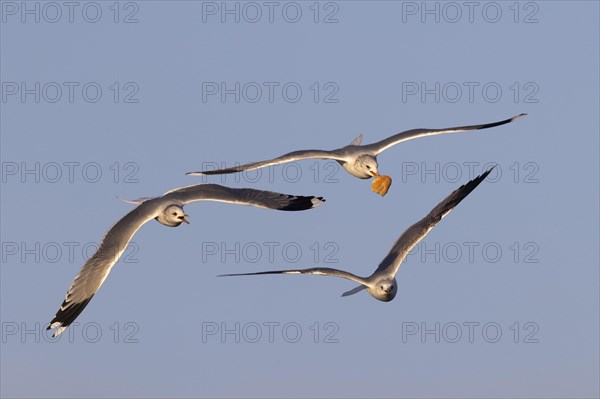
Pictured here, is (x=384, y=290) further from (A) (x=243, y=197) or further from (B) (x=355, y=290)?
(A) (x=243, y=197)

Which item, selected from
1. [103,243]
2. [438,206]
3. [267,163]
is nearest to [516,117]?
[438,206]

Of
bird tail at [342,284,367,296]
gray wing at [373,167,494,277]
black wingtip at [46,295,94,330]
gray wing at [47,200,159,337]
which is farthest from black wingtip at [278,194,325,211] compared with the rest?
black wingtip at [46,295,94,330]

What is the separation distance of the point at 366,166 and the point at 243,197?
8.81 ft

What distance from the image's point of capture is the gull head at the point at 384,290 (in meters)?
40.8

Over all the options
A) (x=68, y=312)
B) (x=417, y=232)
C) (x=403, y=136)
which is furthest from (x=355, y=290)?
(x=68, y=312)

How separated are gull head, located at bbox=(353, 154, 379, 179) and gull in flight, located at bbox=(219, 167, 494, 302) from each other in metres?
1.83

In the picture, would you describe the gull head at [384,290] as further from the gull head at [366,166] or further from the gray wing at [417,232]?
the gull head at [366,166]

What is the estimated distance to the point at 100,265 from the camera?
39688 millimetres

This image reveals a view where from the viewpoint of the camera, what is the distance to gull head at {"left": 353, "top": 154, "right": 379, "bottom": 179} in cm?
4028

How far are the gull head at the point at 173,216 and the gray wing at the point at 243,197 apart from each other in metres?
0.46

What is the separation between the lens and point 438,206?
1697 inches

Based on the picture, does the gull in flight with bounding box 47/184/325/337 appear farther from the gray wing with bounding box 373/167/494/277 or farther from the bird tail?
the gray wing with bounding box 373/167/494/277

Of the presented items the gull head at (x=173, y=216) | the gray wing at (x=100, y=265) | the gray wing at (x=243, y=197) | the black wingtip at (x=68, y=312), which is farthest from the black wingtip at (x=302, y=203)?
the black wingtip at (x=68, y=312)

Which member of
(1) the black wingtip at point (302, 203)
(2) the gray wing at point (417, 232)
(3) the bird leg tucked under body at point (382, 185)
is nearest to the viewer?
(3) the bird leg tucked under body at point (382, 185)
